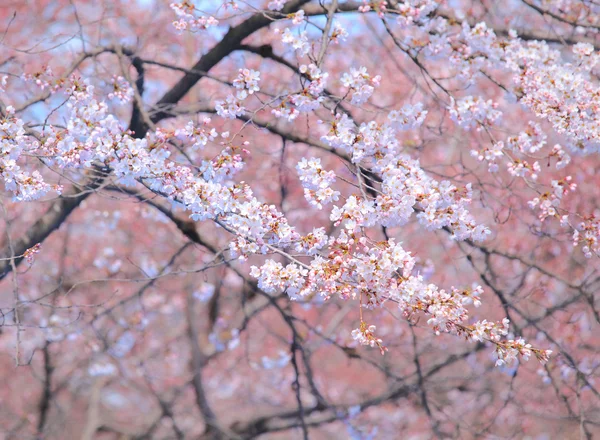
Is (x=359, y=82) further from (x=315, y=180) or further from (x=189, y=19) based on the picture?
(x=189, y=19)

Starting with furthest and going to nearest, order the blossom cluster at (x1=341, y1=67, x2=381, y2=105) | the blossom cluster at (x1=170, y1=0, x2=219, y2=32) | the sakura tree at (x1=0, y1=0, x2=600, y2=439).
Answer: the blossom cluster at (x1=170, y1=0, x2=219, y2=32), the blossom cluster at (x1=341, y1=67, x2=381, y2=105), the sakura tree at (x1=0, y1=0, x2=600, y2=439)

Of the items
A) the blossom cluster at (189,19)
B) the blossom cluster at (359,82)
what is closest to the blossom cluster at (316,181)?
the blossom cluster at (359,82)

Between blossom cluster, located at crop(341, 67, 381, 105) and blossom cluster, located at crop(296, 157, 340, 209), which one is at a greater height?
blossom cluster, located at crop(341, 67, 381, 105)

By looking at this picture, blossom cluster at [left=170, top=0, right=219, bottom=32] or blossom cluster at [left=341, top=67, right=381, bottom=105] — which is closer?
blossom cluster at [left=341, top=67, right=381, bottom=105]

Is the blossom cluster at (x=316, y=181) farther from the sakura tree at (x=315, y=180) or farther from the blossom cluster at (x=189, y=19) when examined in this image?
the blossom cluster at (x=189, y=19)

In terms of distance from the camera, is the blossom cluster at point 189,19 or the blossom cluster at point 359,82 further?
the blossom cluster at point 189,19

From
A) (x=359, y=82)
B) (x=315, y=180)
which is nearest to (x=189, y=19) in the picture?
(x=359, y=82)

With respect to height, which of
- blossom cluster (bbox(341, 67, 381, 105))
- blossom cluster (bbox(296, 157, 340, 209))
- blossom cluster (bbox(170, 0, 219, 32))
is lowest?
blossom cluster (bbox(296, 157, 340, 209))

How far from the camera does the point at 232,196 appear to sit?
9.53 feet

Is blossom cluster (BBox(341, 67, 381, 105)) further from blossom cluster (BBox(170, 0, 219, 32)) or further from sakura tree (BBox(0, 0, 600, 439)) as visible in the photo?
blossom cluster (BBox(170, 0, 219, 32))

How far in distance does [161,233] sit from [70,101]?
6.79 meters

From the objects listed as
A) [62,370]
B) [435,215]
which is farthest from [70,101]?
[62,370]

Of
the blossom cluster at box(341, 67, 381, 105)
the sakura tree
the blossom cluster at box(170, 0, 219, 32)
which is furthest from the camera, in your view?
the blossom cluster at box(170, 0, 219, 32)

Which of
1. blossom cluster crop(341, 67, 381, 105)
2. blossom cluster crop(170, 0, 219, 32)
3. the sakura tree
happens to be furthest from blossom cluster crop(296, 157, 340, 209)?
blossom cluster crop(170, 0, 219, 32)
